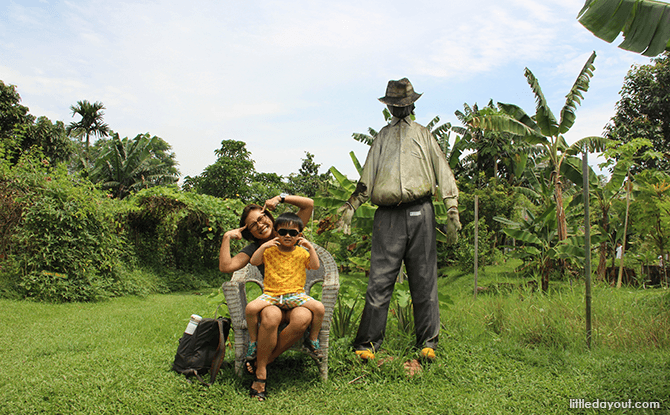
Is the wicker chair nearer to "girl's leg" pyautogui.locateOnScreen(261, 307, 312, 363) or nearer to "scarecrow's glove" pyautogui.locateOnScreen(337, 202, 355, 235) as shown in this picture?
"girl's leg" pyautogui.locateOnScreen(261, 307, 312, 363)

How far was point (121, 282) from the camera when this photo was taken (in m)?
7.46

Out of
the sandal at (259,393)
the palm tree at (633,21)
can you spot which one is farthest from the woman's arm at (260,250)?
the palm tree at (633,21)

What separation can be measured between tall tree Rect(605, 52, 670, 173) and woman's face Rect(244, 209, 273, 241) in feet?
53.3

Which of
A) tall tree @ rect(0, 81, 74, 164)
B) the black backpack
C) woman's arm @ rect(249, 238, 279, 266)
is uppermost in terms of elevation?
tall tree @ rect(0, 81, 74, 164)

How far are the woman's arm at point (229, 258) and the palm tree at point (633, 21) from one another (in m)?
3.98

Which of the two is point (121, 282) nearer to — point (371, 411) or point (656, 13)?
point (371, 411)

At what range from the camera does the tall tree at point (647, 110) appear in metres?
15.6

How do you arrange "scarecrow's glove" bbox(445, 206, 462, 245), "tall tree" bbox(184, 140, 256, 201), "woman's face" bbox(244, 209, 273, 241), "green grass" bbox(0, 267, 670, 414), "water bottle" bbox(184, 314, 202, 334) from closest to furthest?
"green grass" bbox(0, 267, 670, 414) < "water bottle" bbox(184, 314, 202, 334) < "woman's face" bbox(244, 209, 273, 241) < "scarecrow's glove" bbox(445, 206, 462, 245) < "tall tree" bbox(184, 140, 256, 201)

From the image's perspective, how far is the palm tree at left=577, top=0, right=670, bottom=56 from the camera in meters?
4.05

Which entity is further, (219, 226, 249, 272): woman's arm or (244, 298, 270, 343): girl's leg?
(219, 226, 249, 272): woman's arm

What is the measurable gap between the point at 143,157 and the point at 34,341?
20726 mm

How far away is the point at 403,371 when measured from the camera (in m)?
3.19

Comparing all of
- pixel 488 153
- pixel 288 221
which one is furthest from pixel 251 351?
pixel 488 153

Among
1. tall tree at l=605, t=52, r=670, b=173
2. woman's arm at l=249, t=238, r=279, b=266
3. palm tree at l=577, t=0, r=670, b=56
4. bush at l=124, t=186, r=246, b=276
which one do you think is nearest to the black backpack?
woman's arm at l=249, t=238, r=279, b=266
